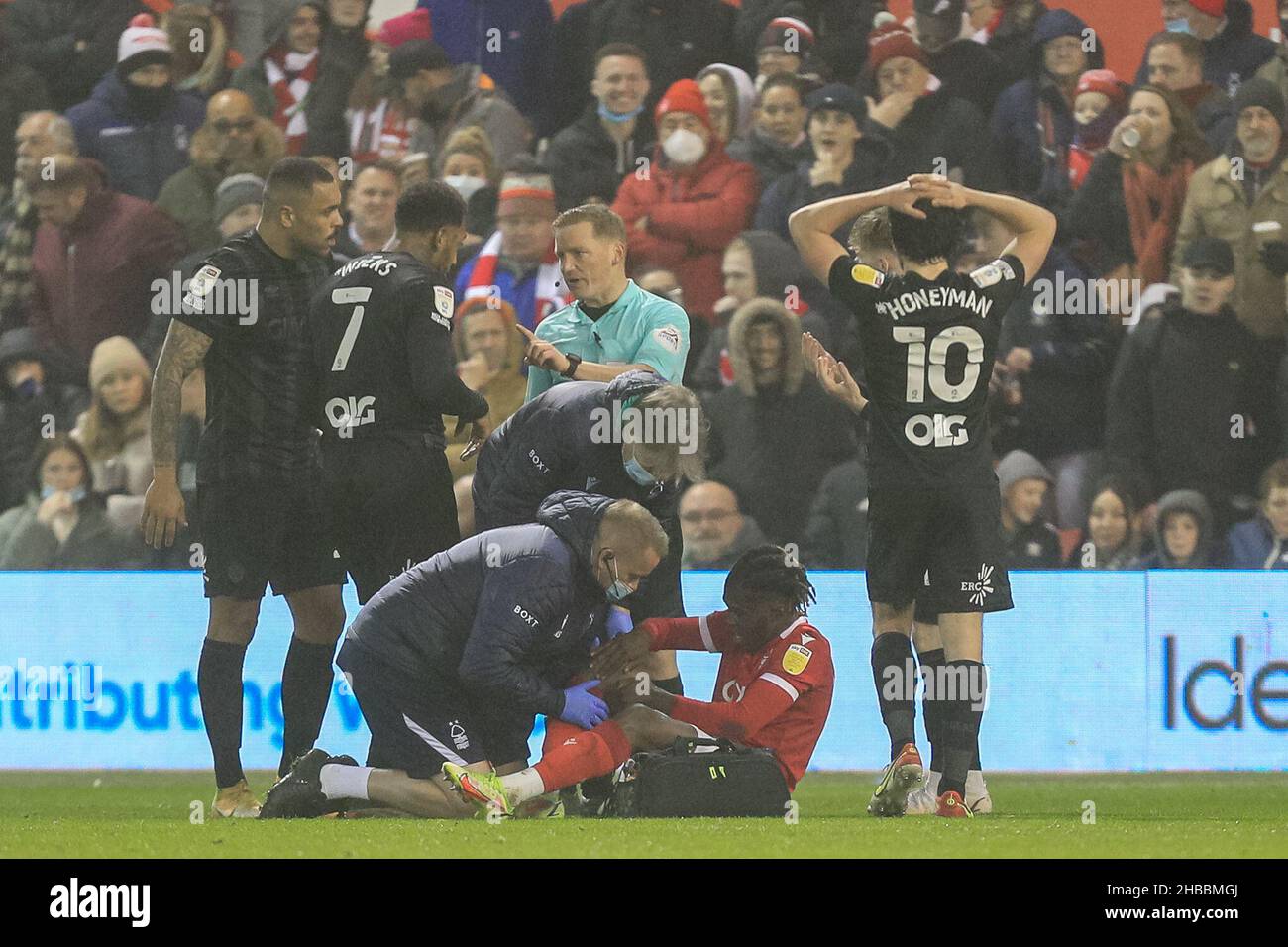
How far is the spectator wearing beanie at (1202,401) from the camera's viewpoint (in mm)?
8977

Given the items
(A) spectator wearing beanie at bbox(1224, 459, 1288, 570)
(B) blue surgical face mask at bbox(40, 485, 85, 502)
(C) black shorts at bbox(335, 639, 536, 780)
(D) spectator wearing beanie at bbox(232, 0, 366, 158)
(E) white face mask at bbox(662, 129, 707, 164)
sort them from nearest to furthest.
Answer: (C) black shorts at bbox(335, 639, 536, 780) → (A) spectator wearing beanie at bbox(1224, 459, 1288, 570) → (B) blue surgical face mask at bbox(40, 485, 85, 502) → (E) white face mask at bbox(662, 129, 707, 164) → (D) spectator wearing beanie at bbox(232, 0, 366, 158)

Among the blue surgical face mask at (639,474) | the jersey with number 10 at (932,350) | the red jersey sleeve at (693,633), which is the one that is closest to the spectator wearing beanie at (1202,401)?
the jersey with number 10 at (932,350)

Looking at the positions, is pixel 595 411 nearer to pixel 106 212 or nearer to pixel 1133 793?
pixel 1133 793

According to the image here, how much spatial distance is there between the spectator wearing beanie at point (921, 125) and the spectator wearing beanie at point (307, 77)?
104 inches

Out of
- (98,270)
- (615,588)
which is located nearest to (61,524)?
(98,270)

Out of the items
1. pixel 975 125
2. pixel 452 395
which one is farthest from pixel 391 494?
pixel 975 125

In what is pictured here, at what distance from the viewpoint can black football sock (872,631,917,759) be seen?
263 inches

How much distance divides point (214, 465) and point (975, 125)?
4.41m

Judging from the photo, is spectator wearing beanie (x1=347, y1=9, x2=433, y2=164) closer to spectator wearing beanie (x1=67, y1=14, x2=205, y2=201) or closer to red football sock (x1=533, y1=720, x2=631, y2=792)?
spectator wearing beanie (x1=67, y1=14, x2=205, y2=201)

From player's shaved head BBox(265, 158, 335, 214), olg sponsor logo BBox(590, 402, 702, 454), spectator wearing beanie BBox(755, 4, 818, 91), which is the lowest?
olg sponsor logo BBox(590, 402, 702, 454)

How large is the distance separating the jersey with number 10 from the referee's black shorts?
4.95 feet

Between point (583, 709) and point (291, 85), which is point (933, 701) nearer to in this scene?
point (583, 709)

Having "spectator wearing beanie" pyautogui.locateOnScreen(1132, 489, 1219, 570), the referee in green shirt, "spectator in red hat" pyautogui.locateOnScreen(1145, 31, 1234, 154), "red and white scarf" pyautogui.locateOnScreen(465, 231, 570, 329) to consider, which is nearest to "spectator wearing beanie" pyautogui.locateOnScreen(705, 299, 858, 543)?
"red and white scarf" pyautogui.locateOnScreen(465, 231, 570, 329)
